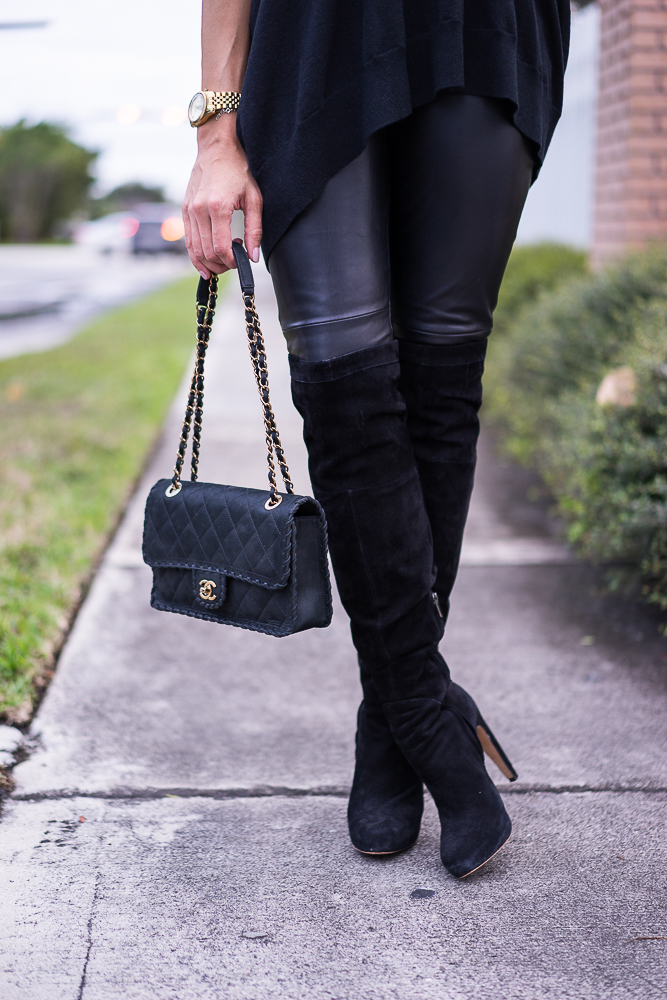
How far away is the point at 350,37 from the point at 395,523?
2.20ft

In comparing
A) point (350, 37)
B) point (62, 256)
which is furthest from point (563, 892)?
point (62, 256)

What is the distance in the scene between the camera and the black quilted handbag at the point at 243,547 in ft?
4.14

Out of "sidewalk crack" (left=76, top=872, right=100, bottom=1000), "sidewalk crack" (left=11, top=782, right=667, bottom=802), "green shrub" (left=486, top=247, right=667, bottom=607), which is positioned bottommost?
"sidewalk crack" (left=11, top=782, right=667, bottom=802)

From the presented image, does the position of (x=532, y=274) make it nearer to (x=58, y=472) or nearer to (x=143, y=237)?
(x=58, y=472)

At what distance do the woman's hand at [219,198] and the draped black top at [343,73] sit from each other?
24mm

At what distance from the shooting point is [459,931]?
1272mm

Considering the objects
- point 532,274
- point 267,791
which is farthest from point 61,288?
point 267,791

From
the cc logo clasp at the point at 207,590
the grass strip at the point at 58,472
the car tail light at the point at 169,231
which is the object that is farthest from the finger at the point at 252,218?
the car tail light at the point at 169,231

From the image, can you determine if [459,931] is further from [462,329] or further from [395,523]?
[462,329]

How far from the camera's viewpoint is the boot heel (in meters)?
1.48

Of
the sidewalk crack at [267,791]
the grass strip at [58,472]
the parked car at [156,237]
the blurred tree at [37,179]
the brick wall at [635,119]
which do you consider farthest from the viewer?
the blurred tree at [37,179]

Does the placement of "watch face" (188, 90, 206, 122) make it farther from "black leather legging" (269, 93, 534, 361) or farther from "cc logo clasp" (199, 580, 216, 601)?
"cc logo clasp" (199, 580, 216, 601)

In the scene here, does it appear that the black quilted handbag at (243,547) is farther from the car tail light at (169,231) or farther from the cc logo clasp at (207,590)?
the car tail light at (169,231)

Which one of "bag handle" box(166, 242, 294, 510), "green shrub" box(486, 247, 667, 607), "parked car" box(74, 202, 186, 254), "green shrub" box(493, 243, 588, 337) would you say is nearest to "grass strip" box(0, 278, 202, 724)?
"bag handle" box(166, 242, 294, 510)
